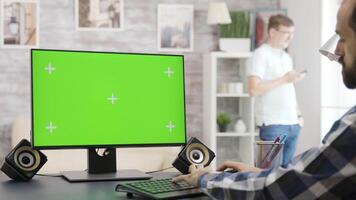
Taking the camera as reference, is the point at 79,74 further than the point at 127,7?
No

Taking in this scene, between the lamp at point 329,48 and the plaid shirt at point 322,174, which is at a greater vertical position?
the lamp at point 329,48

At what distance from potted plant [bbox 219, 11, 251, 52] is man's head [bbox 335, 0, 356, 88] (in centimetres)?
389

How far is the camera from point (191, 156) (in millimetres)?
2193

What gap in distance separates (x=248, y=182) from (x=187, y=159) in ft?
2.39

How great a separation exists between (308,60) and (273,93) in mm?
1009

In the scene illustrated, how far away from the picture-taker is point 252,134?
17.0 feet

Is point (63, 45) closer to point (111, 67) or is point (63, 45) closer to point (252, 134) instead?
point (252, 134)

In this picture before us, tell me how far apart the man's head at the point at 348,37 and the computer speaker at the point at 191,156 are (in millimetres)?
A: 880

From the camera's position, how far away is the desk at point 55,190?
1.73 m

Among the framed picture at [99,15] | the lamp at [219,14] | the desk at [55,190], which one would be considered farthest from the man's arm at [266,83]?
the desk at [55,190]

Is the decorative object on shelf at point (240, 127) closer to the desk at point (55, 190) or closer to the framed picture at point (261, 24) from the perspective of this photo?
the framed picture at point (261, 24)

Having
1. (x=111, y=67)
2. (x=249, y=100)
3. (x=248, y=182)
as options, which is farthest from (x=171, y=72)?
(x=249, y=100)

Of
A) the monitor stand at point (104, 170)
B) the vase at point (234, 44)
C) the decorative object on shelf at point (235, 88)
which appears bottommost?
the monitor stand at point (104, 170)

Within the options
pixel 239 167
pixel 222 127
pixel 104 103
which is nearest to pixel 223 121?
pixel 222 127
